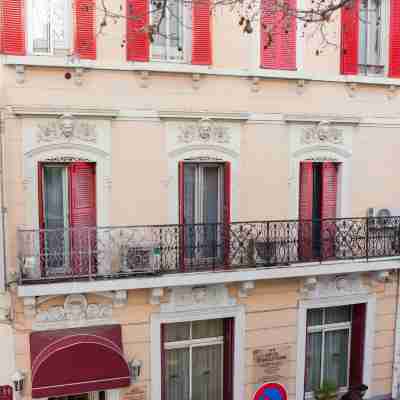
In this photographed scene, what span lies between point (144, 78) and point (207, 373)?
19.4ft

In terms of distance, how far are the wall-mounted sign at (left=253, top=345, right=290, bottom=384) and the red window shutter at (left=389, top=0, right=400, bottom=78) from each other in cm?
626

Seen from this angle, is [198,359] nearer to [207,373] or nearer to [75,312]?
[207,373]

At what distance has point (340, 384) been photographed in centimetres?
1073

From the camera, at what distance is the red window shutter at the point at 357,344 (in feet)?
34.5

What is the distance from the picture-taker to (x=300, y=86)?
962cm

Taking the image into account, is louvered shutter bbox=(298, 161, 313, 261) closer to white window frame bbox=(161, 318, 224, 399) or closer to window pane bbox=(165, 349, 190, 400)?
white window frame bbox=(161, 318, 224, 399)

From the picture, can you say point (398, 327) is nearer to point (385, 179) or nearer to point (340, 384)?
point (340, 384)

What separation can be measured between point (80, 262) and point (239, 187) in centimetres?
331

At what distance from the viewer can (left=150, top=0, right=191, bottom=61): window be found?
356 inches

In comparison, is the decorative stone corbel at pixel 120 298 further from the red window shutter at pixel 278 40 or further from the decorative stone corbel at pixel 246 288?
the red window shutter at pixel 278 40

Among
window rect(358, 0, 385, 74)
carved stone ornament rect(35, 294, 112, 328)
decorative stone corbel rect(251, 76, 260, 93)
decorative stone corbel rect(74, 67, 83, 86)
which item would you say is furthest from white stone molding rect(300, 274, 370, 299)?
decorative stone corbel rect(74, 67, 83, 86)

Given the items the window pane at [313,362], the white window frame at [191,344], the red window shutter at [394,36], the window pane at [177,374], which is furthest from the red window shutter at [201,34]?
the window pane at [313,362]

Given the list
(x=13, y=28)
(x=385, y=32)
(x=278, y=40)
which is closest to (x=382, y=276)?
(x=385, y=32)

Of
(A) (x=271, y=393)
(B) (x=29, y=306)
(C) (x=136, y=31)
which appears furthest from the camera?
(C) (x=136, y=31)
